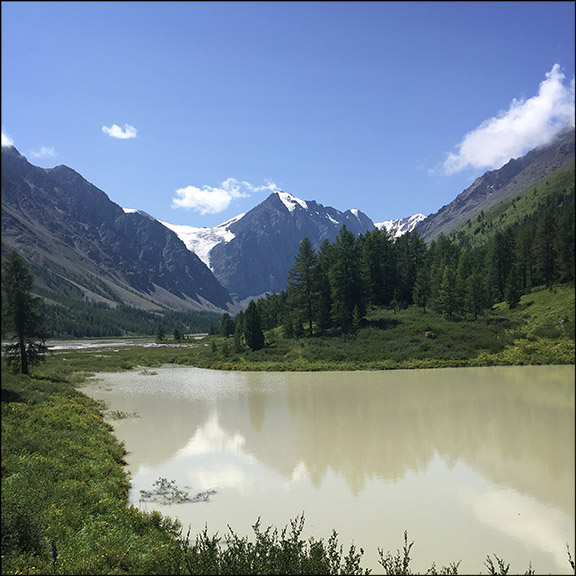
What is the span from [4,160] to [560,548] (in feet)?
25.5

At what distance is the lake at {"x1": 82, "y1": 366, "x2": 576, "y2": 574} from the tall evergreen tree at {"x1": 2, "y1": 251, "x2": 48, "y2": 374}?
5.31 meters

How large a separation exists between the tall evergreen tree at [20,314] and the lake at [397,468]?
5.31 m

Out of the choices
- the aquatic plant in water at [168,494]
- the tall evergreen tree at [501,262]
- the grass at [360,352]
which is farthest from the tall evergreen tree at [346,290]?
the tall evergreen tree at [501,262]

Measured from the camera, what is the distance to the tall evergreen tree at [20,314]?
3.82m

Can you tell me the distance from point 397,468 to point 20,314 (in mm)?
10295

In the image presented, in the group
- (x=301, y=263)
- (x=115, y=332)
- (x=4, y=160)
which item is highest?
(x=301, y=263)

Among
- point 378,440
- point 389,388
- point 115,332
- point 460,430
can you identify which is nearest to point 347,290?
point 389,388

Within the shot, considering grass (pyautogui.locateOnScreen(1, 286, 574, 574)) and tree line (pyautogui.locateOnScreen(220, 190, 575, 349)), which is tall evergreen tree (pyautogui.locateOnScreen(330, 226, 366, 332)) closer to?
tree line (pyautogui.locateOnScreen(220, 190, 575, 349))

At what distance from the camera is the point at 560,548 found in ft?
17.2

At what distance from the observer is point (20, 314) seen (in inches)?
326

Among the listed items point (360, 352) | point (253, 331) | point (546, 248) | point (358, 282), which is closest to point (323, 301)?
point (358, 282)

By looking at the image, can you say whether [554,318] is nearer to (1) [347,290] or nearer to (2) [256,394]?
(2) [256,394]

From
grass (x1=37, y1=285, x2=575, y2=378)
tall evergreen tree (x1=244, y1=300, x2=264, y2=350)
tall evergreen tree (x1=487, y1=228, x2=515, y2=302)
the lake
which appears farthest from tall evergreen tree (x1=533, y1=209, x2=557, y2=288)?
tall evergreen tree (x1=244, y1=300, x2=264, y2=350)

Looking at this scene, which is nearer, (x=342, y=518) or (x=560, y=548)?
(x=560, y=548)
